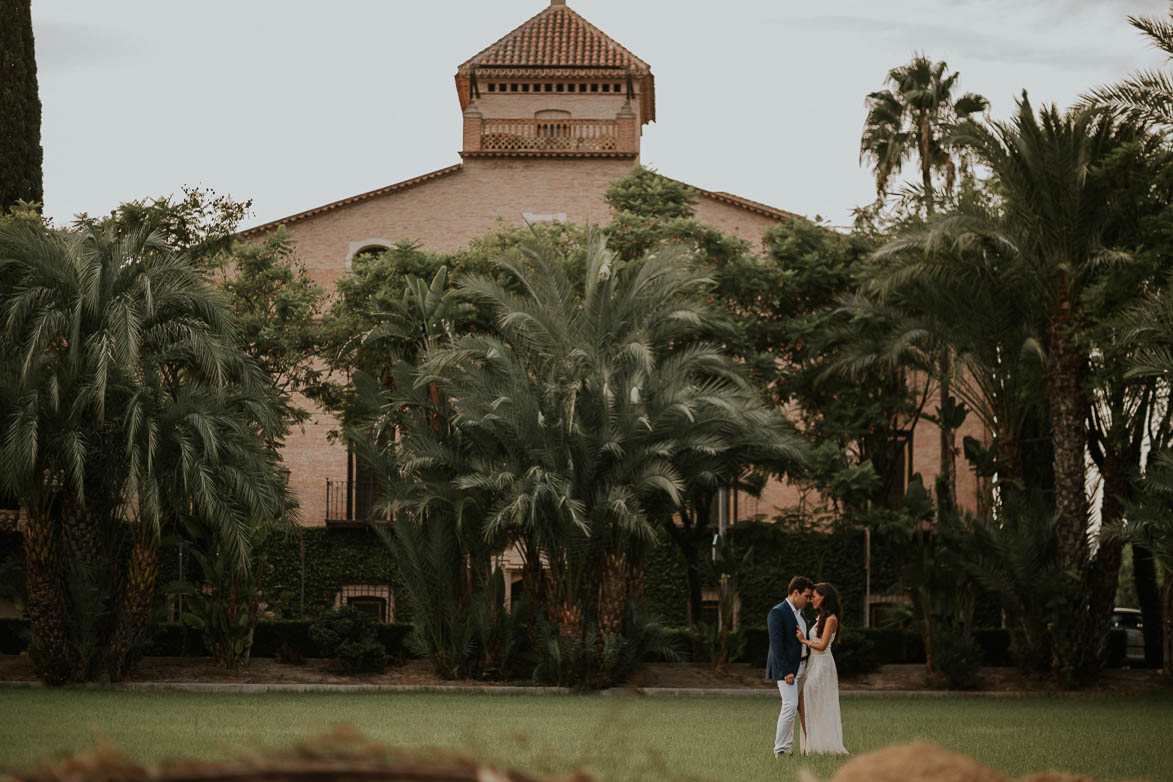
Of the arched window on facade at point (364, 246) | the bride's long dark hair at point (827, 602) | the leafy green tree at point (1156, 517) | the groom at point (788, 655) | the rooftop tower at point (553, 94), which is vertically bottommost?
the groom at point (788, 655)

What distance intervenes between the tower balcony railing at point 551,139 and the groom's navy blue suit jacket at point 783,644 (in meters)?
26.4

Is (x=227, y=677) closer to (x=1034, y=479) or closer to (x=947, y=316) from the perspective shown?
(x=947, y=316)

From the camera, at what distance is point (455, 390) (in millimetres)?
22922

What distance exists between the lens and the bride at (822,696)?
1277cm

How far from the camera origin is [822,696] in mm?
12844

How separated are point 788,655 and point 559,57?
3149 centimetres

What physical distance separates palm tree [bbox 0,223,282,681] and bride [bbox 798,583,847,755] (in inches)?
436

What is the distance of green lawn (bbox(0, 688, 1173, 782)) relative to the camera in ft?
39.9

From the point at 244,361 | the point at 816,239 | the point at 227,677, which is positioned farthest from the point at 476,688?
the point at 816,239

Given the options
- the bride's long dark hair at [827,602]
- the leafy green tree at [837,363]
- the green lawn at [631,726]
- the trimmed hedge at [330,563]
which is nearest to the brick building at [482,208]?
the trimmed hedge at [330,563]

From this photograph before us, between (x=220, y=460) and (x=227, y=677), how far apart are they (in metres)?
3.87

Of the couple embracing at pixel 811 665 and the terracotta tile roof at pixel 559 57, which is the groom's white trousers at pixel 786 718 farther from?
the terracotta tile roof at pixel 559 57

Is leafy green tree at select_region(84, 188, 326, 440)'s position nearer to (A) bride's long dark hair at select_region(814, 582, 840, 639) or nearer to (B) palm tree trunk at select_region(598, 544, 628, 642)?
(B) palm tree trunk at select_region(598, 544, 628, 642)

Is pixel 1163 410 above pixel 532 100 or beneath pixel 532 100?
beneath
